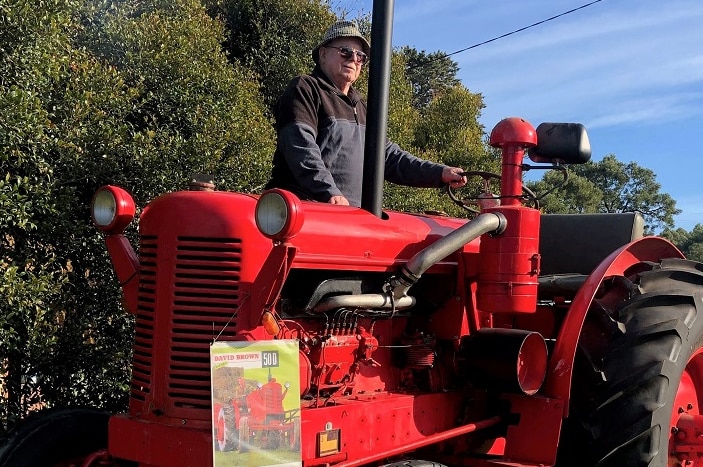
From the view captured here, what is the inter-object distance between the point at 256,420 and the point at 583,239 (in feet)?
9.92

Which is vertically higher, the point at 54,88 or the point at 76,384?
the point at 54,88

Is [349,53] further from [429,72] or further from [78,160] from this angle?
[429,72]

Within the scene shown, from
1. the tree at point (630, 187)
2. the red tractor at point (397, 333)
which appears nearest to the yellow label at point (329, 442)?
the red tractor at point (397, 333)

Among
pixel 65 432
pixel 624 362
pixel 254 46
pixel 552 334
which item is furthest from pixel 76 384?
pixel 254 46

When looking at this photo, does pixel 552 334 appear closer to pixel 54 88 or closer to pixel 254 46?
pixel 54 88

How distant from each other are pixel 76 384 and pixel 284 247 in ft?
11.4

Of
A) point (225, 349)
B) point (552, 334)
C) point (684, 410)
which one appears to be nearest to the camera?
point (225, 349)

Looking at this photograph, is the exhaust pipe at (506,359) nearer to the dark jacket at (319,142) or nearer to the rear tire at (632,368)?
the rear tire at (632,368)

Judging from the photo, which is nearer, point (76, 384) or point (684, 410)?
point (684, 410)

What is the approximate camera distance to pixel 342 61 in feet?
13.5

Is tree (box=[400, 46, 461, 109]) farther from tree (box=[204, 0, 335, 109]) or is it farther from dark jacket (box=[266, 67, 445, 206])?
dark jacket (box=[266, 67, 445, 206])

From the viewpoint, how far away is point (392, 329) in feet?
12.0

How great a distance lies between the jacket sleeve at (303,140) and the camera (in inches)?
143

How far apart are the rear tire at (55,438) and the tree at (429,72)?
28.0m
